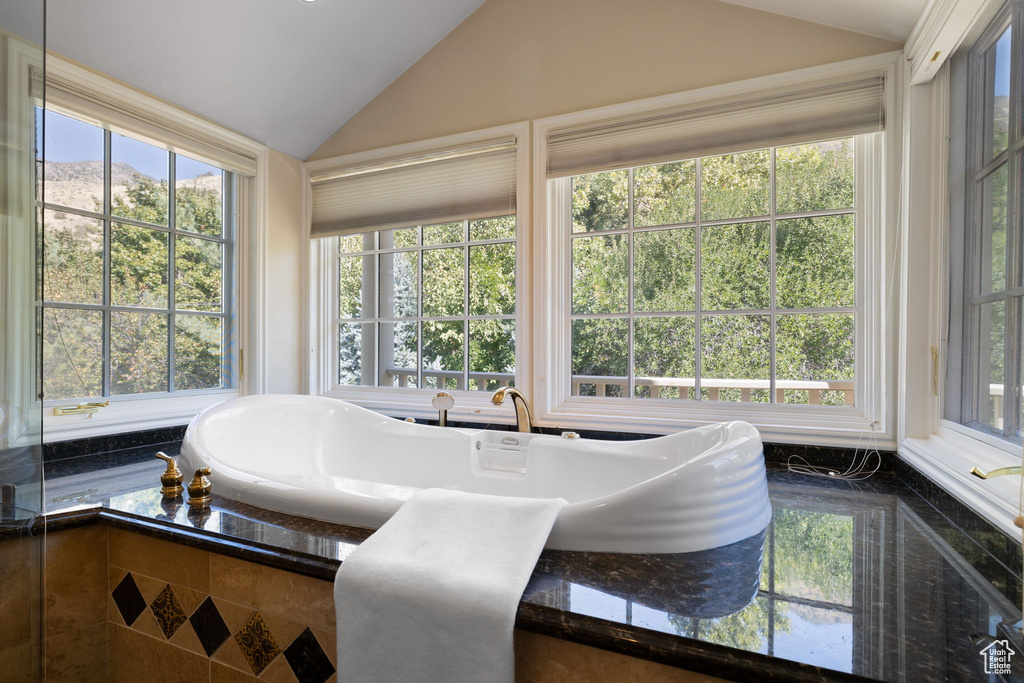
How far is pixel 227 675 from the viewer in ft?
3.73

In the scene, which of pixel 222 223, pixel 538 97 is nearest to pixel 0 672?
pixel 222 223

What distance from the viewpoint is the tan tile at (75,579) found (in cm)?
130

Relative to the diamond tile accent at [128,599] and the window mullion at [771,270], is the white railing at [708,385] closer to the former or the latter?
the window mullion at [771,270]

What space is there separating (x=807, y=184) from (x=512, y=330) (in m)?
1.33

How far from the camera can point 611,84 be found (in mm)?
2135

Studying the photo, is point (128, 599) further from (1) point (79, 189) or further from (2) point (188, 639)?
(1) point (79, 189)

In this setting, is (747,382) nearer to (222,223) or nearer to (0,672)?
(0,672)

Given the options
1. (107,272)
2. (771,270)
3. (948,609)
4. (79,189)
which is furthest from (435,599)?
(79,189)

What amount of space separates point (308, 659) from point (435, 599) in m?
0.39

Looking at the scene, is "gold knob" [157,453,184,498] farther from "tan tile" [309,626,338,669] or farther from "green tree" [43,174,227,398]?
"green tree" [43,174,227,398]

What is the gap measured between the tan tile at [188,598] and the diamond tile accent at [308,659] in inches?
10.8

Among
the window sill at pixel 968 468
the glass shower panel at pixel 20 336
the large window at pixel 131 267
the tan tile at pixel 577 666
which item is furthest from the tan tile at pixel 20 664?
the window sill at pixel 968 468

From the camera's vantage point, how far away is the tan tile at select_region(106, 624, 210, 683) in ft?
3.90

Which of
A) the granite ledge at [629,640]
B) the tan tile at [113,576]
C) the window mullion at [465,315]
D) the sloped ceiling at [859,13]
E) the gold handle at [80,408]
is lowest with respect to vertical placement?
the tan tile at [113,576]
